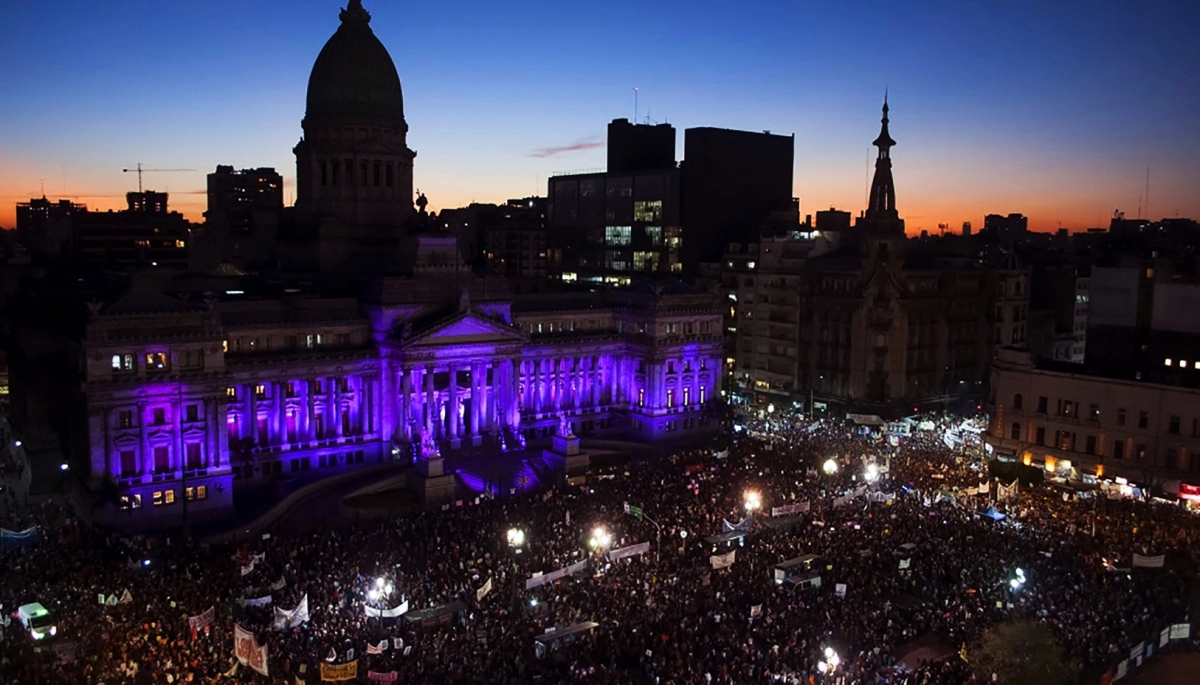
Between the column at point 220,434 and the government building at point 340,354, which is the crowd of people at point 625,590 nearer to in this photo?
the column at point 220,434

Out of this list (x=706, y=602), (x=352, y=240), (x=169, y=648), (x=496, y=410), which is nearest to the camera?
(x=169, y=648)

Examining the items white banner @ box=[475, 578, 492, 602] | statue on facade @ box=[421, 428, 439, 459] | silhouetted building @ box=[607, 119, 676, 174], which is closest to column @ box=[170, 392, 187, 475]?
statue on facade @ box=[421, 428, 439, 459]

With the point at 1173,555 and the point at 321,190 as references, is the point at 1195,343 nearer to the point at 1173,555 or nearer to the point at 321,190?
the point at 1173,555

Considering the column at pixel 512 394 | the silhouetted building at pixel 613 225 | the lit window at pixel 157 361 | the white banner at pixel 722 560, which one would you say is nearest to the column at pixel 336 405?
the lit window at pixel 157 361

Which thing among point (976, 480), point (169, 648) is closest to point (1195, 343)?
point (976, 480)

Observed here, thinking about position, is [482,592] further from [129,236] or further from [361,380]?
[129,236]

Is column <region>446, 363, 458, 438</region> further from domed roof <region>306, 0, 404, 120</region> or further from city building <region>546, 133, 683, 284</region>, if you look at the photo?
city building <region>546, 133, 683, 284</region>
